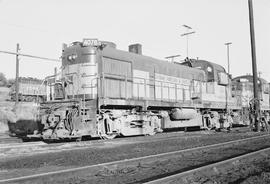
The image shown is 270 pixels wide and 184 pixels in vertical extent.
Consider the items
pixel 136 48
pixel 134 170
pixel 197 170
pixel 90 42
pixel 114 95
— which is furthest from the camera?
pixel 136 48

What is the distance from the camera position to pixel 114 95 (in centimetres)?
1220

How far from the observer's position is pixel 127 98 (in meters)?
12.6

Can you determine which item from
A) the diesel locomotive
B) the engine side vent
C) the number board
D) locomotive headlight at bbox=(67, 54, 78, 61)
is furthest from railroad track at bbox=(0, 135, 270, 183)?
the engine side vent

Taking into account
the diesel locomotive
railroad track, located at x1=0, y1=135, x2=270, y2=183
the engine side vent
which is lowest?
railroad track, located at x1=0, y1=135, x2=270, y2=183

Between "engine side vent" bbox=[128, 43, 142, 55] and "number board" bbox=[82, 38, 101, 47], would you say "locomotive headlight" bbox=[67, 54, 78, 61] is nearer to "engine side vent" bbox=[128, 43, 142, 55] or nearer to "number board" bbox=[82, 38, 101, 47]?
"number board" bbox=[82, 38, 101, 47]

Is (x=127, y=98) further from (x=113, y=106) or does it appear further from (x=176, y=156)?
(x=176, y=156)

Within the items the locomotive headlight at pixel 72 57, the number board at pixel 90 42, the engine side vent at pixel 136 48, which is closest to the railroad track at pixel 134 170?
the number board at pixel 90 42

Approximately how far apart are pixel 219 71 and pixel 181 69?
3520 mm

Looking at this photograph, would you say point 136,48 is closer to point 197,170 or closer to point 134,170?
point 134,170

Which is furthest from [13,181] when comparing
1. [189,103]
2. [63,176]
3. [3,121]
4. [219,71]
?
[3,121]

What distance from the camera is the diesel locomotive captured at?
1076 centimetres

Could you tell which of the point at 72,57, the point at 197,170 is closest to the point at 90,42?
the point at 72,57

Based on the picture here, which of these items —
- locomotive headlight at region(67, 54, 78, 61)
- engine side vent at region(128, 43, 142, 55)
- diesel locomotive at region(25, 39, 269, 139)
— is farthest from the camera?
engine side vent at region(128, 43, 142, 55)

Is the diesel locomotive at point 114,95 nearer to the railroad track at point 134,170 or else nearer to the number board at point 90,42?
the number board at point 90,42
